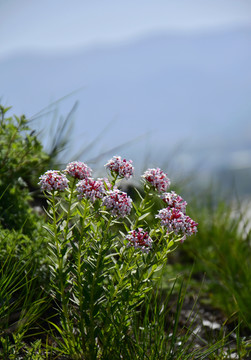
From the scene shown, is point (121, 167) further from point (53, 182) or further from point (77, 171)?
point (53, 182)

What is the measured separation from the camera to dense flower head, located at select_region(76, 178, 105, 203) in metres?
2.10

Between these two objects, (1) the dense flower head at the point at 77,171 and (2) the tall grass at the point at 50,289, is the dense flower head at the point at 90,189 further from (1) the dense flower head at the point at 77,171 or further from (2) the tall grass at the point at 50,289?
(2) the tall grass at the point at 50,289

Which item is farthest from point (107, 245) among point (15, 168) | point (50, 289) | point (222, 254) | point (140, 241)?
point (222, 254)

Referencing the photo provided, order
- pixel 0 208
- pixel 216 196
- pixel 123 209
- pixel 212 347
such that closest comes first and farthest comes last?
pixel 123 209, pixel 212 347, pixel 0 208, pixel 216 196

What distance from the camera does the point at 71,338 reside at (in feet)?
8.19

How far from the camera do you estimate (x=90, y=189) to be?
2121 millimetres

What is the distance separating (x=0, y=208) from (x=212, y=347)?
179 cm

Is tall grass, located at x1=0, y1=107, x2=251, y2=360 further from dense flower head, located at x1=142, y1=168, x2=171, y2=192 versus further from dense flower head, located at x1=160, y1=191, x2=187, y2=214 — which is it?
dense flower head, located at x1=142, y1=168, x2=171, y2=192

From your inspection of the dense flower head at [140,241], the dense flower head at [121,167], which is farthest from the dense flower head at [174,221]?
the dense flower head at [121,167]

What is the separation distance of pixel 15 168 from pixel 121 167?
154 cm

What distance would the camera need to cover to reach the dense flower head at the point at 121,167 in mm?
2281

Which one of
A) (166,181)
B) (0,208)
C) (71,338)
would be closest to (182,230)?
(166,181)

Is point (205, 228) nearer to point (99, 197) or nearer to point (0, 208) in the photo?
point (0, 208)

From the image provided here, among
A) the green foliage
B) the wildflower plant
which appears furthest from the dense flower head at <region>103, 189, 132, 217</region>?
the green foliage
